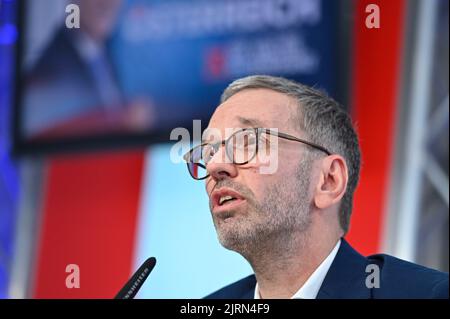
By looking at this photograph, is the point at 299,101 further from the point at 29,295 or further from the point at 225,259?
the point at 29,295

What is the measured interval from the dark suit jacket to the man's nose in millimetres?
283

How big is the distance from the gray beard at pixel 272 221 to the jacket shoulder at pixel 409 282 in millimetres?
197

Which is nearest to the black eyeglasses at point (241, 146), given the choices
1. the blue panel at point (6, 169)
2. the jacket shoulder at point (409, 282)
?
the jacket shoulder at point (409, 282)

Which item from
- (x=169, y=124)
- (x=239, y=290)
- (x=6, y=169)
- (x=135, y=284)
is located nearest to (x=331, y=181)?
(x=239, y=290)

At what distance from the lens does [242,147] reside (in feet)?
5.38

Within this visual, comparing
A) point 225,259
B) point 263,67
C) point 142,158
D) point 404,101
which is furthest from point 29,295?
point 404,101

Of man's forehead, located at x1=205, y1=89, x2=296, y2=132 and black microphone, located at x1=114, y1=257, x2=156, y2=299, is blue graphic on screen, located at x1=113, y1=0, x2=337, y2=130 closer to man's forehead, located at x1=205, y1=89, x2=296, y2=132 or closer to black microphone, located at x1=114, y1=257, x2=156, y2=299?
man's forehead, located at x1=205, y1=89, x2=296, y2=132

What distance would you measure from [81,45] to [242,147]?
1.87m

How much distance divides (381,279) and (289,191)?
0.26 m

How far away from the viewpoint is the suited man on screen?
1.60 m

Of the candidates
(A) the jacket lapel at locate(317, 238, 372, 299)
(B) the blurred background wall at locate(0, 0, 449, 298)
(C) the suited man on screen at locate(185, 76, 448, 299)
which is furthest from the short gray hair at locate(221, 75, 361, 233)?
(B) the blurred background wall at locate(0, 0, 449, 298)

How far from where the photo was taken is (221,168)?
1611 millimetres

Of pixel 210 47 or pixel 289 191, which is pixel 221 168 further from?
pixel 210 47

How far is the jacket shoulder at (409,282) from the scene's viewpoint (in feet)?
4.77
